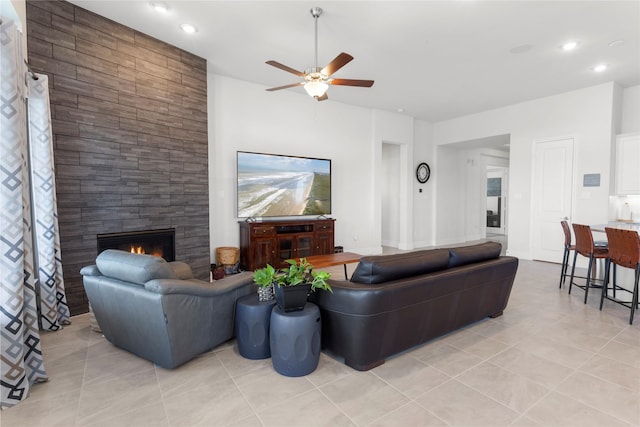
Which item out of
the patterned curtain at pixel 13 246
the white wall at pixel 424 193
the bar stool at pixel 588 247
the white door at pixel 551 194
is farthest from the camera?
the white wall at pixel 424 193

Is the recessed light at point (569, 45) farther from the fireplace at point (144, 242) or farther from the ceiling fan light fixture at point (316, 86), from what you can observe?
the fireplace at point (144, 242)

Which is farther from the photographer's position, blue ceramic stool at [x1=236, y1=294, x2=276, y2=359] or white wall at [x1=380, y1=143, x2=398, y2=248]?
white wall at [x1=380, y1=143, x2=398, y2=248]

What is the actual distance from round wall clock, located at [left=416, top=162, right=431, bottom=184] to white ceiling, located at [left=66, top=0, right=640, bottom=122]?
8.20 feet

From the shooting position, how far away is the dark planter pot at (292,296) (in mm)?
2105

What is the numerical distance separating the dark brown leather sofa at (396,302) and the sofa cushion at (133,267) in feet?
3.65

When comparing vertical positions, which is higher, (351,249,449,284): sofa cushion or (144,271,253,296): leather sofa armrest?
(351,249,449,284): sofa cushion

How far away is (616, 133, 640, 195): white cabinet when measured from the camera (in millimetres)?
5062

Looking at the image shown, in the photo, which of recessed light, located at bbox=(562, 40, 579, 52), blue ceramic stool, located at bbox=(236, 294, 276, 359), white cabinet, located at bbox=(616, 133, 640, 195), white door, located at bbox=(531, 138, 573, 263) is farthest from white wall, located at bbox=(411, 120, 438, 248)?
blue ceramic stool, located at bbox=(236, 294, 276, 359)

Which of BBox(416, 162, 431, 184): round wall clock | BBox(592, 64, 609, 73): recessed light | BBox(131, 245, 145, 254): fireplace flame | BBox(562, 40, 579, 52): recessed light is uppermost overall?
BBox(592, 64, 609, 73): recessed light

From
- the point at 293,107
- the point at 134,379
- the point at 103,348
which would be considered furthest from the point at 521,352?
the point at 293,107

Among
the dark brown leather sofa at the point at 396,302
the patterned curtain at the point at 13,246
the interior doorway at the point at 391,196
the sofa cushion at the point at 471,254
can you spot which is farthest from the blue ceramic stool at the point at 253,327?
the interior doorway at the point at 391,196

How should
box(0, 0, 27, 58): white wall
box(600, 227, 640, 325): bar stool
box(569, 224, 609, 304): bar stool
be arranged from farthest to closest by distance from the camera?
box(569, 224, 609, 304): bar stool < box(600, 227, 640, 325): bar stool < box(0, 0, 27, 58): white wall

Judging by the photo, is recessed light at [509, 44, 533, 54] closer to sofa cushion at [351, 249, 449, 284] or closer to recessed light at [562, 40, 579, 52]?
recessed light at [562, 40, 579, 52]

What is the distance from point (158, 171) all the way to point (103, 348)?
210cm
